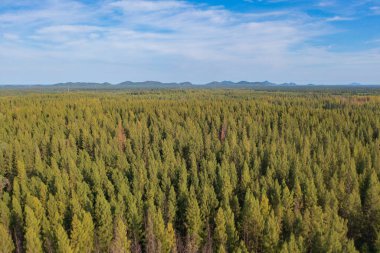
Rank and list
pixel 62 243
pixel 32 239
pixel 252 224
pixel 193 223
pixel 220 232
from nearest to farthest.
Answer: pixel 62 243
pixel 32 239
pixel 220 232
pixel 252 224
pixel 193 223

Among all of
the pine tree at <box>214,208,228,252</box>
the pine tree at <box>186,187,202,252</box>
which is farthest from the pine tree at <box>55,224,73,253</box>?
the pine tree at <box>214,208,228,252</box>

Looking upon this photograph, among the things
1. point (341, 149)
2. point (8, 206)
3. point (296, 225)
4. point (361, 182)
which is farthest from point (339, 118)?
point (8, 206)

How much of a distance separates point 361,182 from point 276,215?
18436 millimetres

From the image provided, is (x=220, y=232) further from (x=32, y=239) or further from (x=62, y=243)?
(x=32, y=239)

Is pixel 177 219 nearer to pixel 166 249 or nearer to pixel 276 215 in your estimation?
pixel 166 249

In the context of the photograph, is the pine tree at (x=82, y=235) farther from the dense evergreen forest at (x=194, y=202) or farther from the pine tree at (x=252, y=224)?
the pine tree at (x=252, y=224)

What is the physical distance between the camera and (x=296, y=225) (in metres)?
37.0

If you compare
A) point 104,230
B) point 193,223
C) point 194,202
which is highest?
point 194,202

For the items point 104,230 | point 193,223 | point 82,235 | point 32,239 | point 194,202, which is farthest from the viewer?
point 194,202

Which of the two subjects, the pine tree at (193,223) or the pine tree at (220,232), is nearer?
the pine tree at (220,232)

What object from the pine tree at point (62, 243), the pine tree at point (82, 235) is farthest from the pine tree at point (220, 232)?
the pine tree at point (62, 243)

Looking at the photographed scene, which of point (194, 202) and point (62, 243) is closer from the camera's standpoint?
point (62, 243)

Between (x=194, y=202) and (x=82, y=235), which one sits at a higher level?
(x=194, y=202)

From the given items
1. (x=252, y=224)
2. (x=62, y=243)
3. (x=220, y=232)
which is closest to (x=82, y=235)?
(x=62, y=243)
